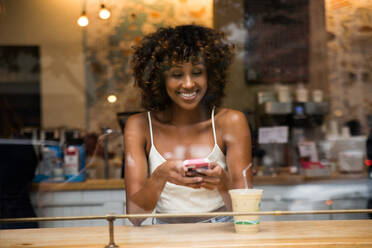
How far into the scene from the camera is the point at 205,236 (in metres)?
0.97

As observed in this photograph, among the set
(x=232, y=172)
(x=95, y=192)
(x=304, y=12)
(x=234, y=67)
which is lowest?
(x=95, y=192)

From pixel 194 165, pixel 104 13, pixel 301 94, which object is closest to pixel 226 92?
pixel 194 165

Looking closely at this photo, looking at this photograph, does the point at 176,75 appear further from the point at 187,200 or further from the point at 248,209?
the point at 248,209

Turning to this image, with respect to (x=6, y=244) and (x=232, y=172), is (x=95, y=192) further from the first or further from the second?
(x=6, y=244)

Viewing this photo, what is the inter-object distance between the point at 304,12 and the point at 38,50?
1.78 m

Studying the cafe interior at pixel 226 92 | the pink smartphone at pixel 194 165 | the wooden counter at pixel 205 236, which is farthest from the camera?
the cafe interior at pixel 226 92

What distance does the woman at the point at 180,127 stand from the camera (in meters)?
1.39

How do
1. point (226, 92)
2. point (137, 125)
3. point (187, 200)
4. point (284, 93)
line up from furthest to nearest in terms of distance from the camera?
1. point (284, 93)
2. point (226, 92)
3. point (137, 125)
4. point (187, 200)

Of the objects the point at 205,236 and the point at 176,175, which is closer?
the point at 205,236

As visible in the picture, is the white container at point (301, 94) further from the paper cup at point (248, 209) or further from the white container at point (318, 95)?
the paper cup at point (248, 209)

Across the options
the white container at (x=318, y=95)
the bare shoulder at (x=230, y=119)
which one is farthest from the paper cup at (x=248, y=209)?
the white container at (x=318, y=95)

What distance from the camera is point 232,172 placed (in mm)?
1434

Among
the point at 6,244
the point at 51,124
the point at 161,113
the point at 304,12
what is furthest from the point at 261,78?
the point at 6,244

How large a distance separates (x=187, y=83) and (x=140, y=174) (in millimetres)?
371
